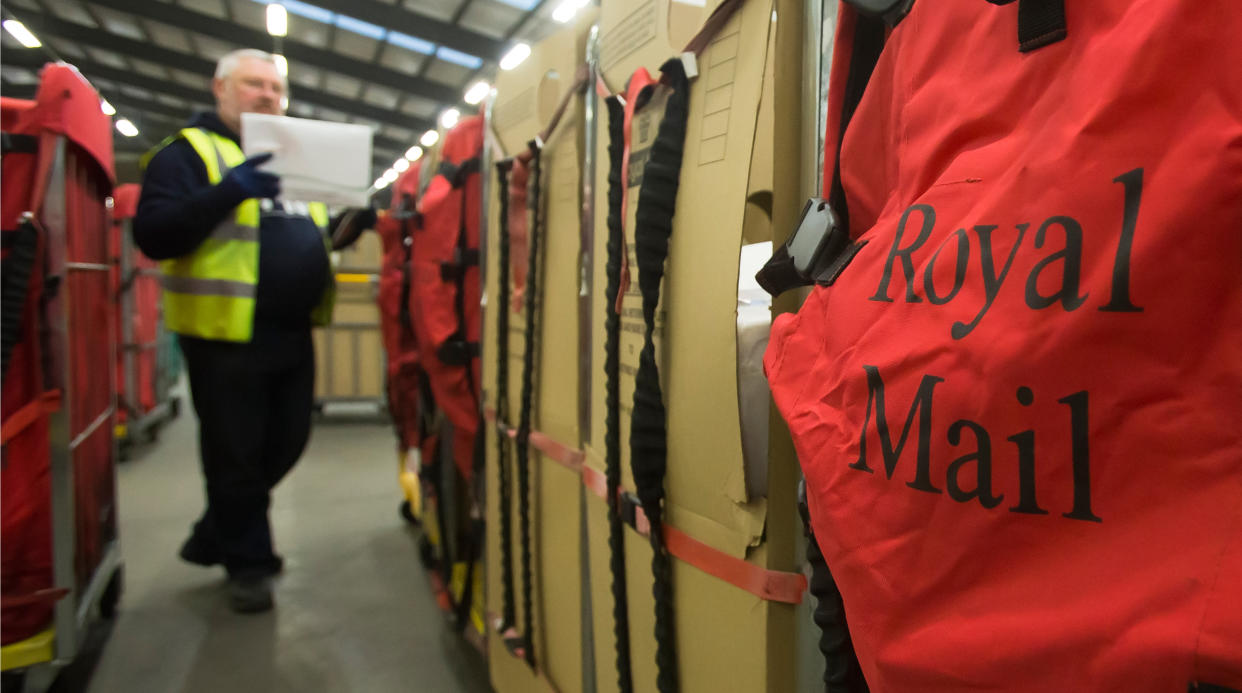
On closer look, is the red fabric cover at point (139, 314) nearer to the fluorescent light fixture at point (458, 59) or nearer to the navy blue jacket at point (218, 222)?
the navy blue jacket at point (218, 222)

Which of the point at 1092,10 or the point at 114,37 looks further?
the point at 114,37

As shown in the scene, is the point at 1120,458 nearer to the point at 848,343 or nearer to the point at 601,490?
the point at 848,343

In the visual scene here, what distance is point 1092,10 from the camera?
393mm

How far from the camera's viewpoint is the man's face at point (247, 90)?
216 cm

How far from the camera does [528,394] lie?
1.39 meters

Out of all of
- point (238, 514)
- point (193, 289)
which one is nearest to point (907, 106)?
point (193, 289)

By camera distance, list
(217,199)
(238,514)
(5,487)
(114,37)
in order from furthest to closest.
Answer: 1. (114,37)
2. (238,514)
3. (217,199)
4. (5,487)

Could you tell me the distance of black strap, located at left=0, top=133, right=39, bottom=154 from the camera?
153cm

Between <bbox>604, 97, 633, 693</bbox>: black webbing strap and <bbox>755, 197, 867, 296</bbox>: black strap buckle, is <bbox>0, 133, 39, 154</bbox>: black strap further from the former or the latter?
<bbox>755, 197, 867, 296</bbox>: black strap buckle

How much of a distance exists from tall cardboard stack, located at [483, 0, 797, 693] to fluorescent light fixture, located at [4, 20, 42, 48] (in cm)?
705

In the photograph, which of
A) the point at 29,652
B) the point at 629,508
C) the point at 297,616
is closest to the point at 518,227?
the point at 629,508

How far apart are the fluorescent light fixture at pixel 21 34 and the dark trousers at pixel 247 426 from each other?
18.8 ft

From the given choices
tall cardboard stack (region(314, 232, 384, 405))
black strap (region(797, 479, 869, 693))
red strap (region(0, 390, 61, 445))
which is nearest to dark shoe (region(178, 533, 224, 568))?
red strap (region(0, 390, 61, 445))

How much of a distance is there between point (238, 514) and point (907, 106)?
229 cm
